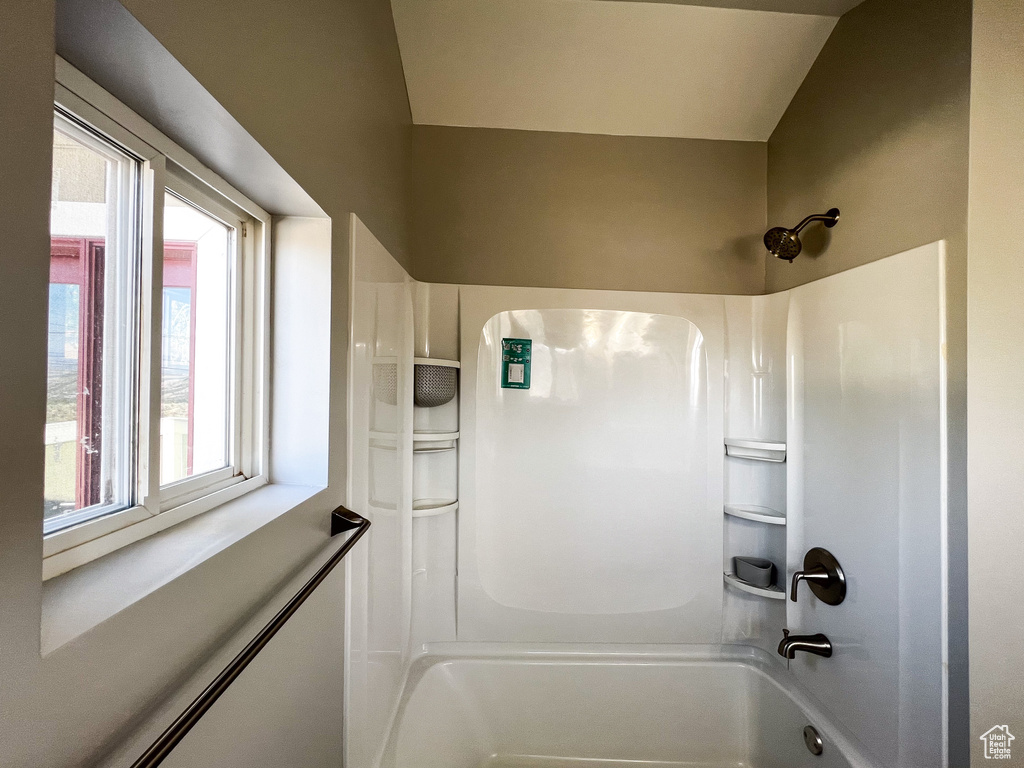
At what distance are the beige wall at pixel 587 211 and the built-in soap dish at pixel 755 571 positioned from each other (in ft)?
3.33

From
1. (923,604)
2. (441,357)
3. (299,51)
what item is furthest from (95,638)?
(923,604)

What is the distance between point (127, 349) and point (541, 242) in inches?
57.8

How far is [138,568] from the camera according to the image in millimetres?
515

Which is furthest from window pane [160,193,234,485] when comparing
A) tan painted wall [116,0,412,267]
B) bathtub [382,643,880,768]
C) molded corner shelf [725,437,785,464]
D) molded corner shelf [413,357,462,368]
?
molded corner shelf [725,437,785,464]

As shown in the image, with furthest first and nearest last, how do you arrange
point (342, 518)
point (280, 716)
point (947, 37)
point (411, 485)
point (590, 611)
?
point (590, 611) < point (411, 485) < point (947, 37) < point (342, 518) < point (280, 716)

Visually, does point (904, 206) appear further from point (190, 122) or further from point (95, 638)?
point (95, 638)

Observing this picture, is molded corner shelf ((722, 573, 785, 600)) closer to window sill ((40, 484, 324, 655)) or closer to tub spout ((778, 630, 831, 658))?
tub spout ((778, 630, 831, 658))

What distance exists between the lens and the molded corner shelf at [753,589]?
164 cm

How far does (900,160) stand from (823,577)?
Answer: 1170 millimetres

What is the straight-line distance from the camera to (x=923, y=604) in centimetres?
112

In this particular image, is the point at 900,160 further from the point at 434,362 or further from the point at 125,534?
the point at 125,534

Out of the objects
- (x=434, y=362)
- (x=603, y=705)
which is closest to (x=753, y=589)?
(x=603, y=705)

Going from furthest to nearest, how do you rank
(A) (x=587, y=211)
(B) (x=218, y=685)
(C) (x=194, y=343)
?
1. (A) (x=587, y=211)
2. (C) (x=194, y=343)
3. (B) (x=218, y=685)

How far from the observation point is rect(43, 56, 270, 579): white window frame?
52cm
